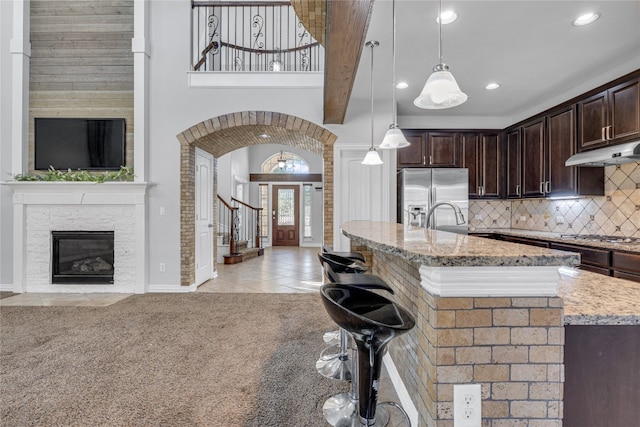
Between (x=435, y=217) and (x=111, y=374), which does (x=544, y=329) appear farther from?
(x=435, y=217)

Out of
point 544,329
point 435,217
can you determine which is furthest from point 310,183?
point 544,329

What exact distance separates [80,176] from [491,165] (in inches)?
230

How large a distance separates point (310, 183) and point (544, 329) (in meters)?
9.15

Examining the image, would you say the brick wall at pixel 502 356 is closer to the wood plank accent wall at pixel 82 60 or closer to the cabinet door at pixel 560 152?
the cabinet door at pixel 560 152

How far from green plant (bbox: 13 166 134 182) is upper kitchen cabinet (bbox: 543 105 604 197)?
A: 543cm

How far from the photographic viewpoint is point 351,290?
60.6 inches

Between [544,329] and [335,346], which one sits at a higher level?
[544,329]

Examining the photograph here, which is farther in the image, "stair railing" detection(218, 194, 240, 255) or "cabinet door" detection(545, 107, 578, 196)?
→ "stair railing" detection(218, 194, 240, 255)

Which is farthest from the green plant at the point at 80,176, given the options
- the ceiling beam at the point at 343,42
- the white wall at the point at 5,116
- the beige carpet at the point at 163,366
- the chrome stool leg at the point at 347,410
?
the chrome stool leg at the point at 347,410

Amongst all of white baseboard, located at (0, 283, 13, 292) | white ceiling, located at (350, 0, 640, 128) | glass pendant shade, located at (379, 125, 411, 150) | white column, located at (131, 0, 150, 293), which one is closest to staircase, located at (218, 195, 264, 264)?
white column, located at (131, 0, 150, 293)

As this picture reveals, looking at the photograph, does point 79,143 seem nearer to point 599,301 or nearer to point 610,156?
point 599,301

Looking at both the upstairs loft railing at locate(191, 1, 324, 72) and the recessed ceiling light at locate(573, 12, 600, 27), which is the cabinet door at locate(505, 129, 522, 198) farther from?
the upstairs loft railing at locate(191, 1, 324, 72)

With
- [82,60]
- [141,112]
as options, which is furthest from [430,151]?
[82,60]

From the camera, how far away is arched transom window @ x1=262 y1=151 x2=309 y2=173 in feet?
33.9
